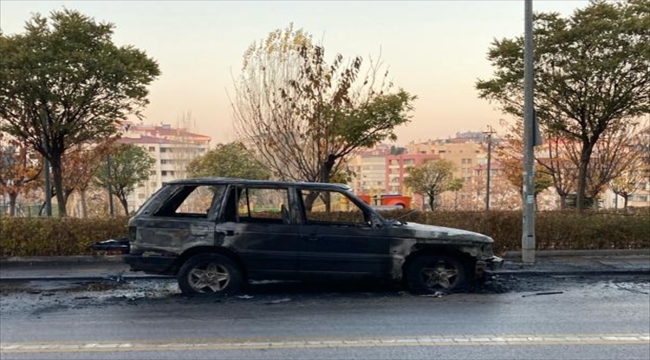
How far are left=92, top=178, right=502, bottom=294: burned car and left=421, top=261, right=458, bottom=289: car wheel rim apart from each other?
1 centimetres

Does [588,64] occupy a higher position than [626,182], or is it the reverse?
[588,64]

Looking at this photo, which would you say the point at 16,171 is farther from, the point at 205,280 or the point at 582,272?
the point at 582,272

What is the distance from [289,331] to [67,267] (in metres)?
6.39

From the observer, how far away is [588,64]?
1416 cm

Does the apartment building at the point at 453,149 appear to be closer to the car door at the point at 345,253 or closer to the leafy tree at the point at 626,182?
the leafy tree at the point at 626,182

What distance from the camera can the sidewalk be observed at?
32.8 ft

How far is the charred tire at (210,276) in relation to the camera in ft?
26.8

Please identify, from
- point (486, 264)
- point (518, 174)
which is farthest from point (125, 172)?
point (486, 264)

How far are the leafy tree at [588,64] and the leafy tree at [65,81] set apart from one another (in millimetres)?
8917

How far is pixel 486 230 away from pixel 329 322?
670cm

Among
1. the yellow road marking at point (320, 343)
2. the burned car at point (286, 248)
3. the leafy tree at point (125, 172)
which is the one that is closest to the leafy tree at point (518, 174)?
the leafy tree at point (125, 172)

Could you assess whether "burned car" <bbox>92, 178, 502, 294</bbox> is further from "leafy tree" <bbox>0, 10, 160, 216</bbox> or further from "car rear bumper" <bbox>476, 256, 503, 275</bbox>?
"leafy tree" <bbox>0, 10, 160, 216</bbox>

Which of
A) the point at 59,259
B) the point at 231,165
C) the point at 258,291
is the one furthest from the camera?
the point at 231,165

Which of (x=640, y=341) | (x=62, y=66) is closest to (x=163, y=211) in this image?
(x=640, y=341)
